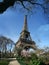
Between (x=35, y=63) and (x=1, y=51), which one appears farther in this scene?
(x=1, y=51)

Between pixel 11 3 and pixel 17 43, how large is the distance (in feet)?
151

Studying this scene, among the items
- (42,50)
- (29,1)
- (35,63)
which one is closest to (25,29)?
(42,50)

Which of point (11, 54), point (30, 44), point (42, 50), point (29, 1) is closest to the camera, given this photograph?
point (29, 1)

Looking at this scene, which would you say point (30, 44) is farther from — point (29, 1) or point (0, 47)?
point (29, 1)

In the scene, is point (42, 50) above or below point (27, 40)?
below

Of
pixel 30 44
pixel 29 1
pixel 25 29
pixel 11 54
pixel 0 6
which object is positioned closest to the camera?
pixel 0 6

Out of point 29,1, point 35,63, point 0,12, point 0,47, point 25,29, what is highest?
point 25,29

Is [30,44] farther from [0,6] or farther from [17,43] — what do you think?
[0,6]

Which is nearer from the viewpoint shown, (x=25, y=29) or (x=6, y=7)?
(x=6, y=7)

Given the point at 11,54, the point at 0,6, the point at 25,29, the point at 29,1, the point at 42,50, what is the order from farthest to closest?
the point at 11,54 → the point at 25,29 → the point at 42,50 → the point at 29,1 → the point at 0,6

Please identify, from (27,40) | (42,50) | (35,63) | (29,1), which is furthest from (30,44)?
(29,1)

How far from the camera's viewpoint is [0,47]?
58.9 meters

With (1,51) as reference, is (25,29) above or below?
above

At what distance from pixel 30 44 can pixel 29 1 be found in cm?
4203
